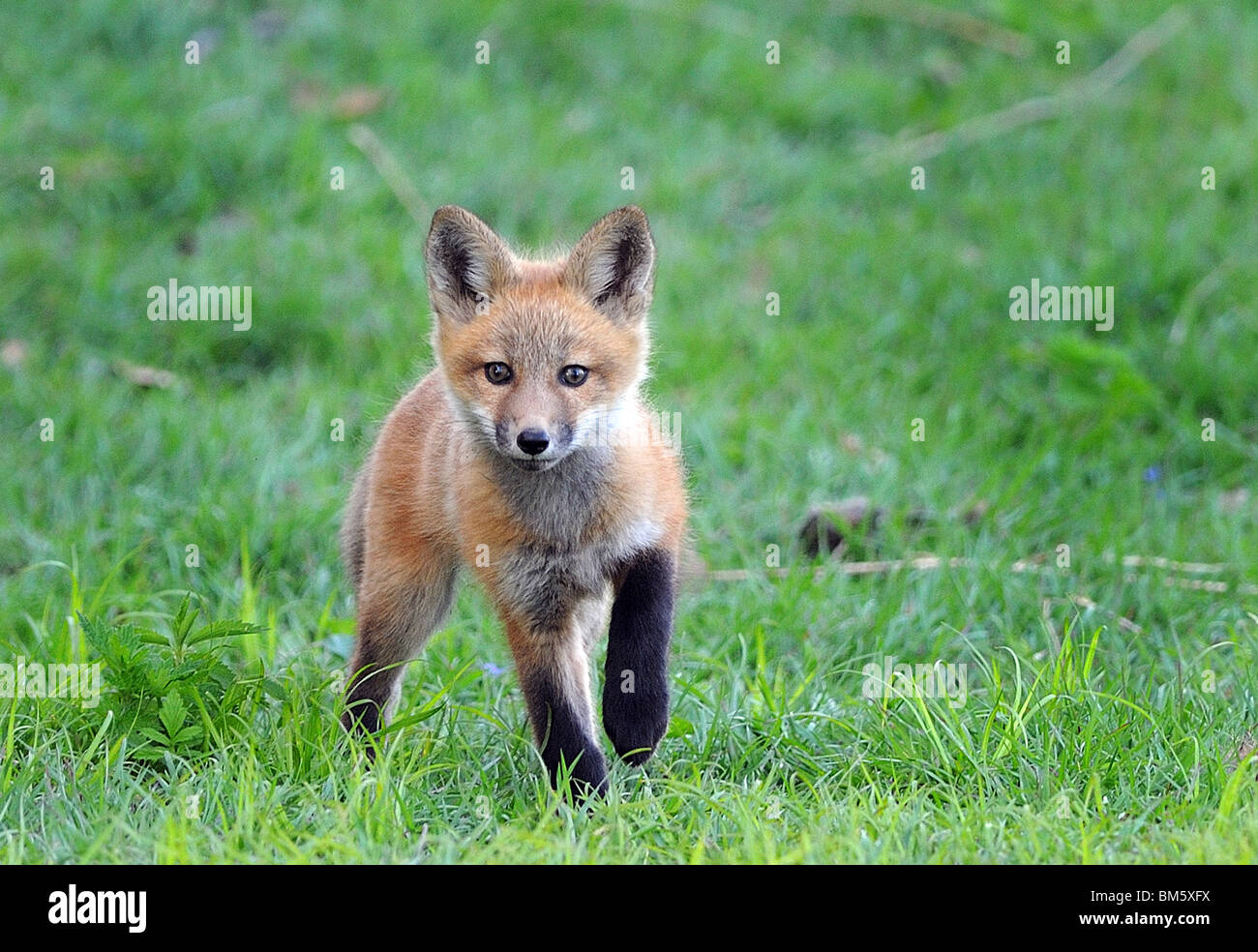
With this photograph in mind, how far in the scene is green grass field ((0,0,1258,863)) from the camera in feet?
13.1

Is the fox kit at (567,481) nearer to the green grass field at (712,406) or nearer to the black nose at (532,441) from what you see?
the black nose at (532,441)

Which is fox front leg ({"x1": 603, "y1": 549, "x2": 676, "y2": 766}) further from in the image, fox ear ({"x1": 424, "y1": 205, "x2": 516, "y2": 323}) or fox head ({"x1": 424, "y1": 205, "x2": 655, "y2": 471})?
fox ear ({"x1": 424, "y1": 205, "x2": 516, "y2": 323})

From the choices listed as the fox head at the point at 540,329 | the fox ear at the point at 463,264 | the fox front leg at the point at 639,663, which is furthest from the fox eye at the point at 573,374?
the fox front leg at the point at 639,663

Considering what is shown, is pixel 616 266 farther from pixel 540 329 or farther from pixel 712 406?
pixel 712 406

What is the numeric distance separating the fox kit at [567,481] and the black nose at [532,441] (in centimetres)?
17

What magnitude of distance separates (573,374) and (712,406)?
9.81ft

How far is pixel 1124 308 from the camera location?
7461 mm

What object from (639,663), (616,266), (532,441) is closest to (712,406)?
(616,266)

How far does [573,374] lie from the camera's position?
155 inches

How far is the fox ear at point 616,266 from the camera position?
407 centimetres
